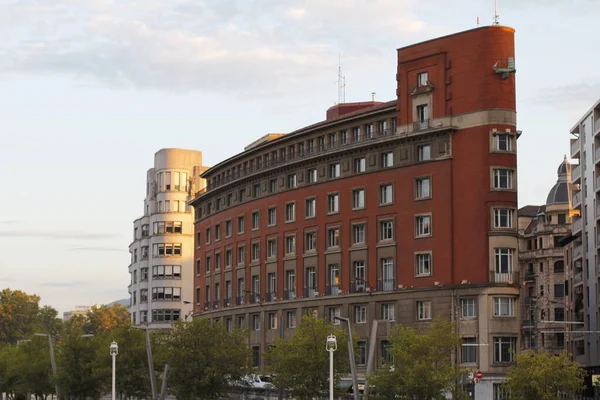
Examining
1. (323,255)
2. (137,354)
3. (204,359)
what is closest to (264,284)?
(323,255)

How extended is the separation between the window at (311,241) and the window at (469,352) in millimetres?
23382

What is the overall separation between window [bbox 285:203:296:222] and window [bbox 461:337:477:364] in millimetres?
28820

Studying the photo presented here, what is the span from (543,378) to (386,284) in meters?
31.0

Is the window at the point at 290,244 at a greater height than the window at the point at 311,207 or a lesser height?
lesser

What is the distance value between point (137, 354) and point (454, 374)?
40568 millimetres

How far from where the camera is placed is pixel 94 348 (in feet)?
389

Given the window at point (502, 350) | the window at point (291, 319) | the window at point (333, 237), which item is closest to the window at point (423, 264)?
the window at point (502, 350)

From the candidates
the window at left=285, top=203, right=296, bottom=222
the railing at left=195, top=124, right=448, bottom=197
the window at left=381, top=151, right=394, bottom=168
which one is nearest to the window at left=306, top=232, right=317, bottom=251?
the window at left=285, top=203, right=296, bottom=222

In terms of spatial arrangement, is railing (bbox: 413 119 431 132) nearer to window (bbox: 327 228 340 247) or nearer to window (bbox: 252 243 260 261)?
window (bbox: 327 228 340 247)

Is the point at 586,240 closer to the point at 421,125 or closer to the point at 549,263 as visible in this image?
the point at 549,263

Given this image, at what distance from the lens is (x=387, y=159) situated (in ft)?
374

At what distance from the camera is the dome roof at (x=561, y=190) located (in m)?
163

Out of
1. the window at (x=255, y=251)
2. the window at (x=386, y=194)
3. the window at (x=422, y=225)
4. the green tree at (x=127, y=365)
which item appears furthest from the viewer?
the window at (x=255, y=251)

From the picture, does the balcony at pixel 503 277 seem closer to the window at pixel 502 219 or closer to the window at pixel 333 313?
the window at pixel 502 219
